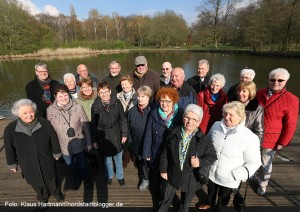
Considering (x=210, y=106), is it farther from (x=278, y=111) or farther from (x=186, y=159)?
(x=186, y=159)

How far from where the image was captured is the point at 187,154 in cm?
220

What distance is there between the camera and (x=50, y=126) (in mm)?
2547

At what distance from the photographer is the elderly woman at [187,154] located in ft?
6.94

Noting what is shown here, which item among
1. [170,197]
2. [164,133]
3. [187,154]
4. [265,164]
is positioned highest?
[164,133]

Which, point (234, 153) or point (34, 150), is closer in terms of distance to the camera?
point (234, 153)

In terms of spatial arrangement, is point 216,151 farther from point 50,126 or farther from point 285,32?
point 285,32

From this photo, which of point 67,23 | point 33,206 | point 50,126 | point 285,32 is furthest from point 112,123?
point 67,23

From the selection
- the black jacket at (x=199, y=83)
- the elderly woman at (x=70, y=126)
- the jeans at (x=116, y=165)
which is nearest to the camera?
the elderly woman at (x=70, y=126)

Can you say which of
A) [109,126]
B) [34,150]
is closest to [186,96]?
[109,126]

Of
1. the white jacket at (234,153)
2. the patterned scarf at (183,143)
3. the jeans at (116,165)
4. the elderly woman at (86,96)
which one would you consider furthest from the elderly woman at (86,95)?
the white jacket at (234,153)

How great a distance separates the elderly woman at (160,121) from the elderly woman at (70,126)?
3.18 feet

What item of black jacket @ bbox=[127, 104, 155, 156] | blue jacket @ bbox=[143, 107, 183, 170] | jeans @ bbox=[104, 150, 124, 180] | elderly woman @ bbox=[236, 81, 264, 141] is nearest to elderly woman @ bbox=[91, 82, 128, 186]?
jeans @ bbox=[104, 150, 124, 180]

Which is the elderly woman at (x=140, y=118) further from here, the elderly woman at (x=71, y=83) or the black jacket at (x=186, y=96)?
the elderly woman at (x=71, y=83)

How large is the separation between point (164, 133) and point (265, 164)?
1.70 meters
